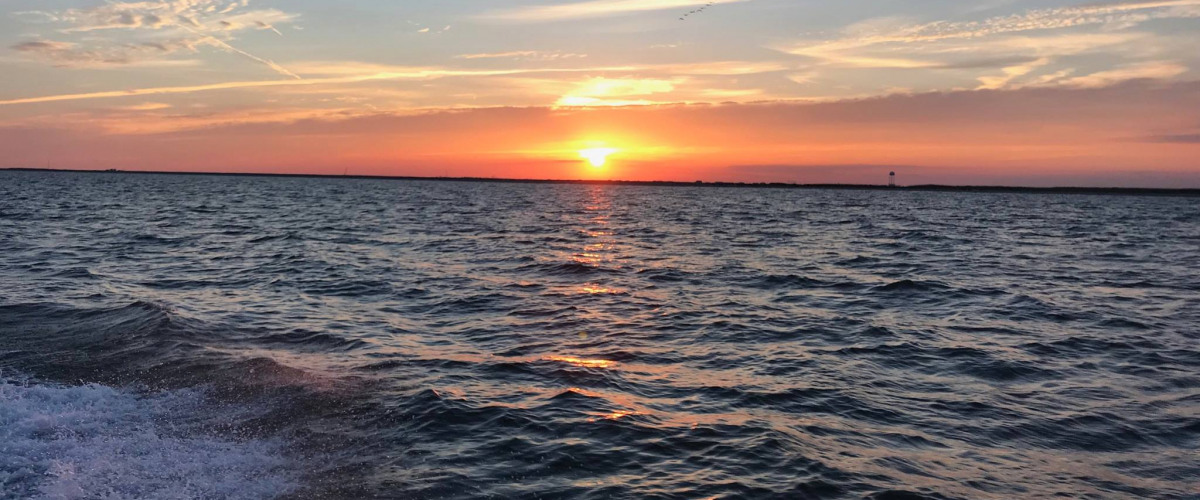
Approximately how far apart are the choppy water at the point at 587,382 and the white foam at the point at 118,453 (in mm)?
46

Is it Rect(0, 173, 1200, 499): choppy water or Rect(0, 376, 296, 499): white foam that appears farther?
Rect(0, 173, 1200, 499): choppy water

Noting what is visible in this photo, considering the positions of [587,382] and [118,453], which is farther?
[587,382]

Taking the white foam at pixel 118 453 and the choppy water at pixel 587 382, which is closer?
the white foam at pixel 118 453

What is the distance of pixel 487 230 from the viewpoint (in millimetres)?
54688

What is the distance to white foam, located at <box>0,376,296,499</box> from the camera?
9172 millimetres

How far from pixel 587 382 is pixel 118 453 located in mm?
7265

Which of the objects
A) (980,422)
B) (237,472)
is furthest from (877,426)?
(237,472)

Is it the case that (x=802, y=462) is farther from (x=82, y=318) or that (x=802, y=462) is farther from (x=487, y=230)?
(x=487, y=230)

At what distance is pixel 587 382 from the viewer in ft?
48.1

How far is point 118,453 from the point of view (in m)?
10.3

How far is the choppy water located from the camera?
1013 centimetres

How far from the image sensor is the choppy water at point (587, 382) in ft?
33.2

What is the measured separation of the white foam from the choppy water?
46mm

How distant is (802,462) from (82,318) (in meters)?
17.3
